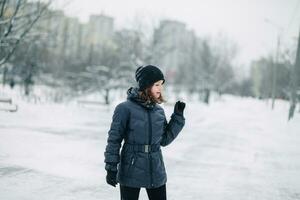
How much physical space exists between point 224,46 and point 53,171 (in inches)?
2439

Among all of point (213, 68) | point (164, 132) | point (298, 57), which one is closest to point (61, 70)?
point (213, 68)

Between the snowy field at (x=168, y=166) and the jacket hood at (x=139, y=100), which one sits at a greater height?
the jacket hood at (x=139, y=100)

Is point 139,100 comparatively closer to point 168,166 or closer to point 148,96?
point 148,96

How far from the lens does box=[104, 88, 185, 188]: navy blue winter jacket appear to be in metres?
3.65

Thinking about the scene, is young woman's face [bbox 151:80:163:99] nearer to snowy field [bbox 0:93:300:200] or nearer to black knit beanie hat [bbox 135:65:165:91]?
black knit beanie hat [bbox 135:65:165:91]

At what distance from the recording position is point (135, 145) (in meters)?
3.68

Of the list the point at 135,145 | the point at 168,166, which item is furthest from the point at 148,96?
the point at 168,166

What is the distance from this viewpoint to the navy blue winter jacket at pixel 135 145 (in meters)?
3.65

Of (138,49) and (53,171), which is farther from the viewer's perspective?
(138,49)

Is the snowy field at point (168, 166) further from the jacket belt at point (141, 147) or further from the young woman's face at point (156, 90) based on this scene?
the young woman's face at point (156, 90)

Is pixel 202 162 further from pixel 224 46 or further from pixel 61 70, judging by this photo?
pixel 224 46

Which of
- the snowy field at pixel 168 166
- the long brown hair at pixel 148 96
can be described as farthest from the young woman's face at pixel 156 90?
the snowy field at pixel 168 166

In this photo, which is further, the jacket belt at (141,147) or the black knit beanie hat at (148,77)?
the black knit beanie hat at (148,77)

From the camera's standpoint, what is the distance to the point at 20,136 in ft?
43.4
